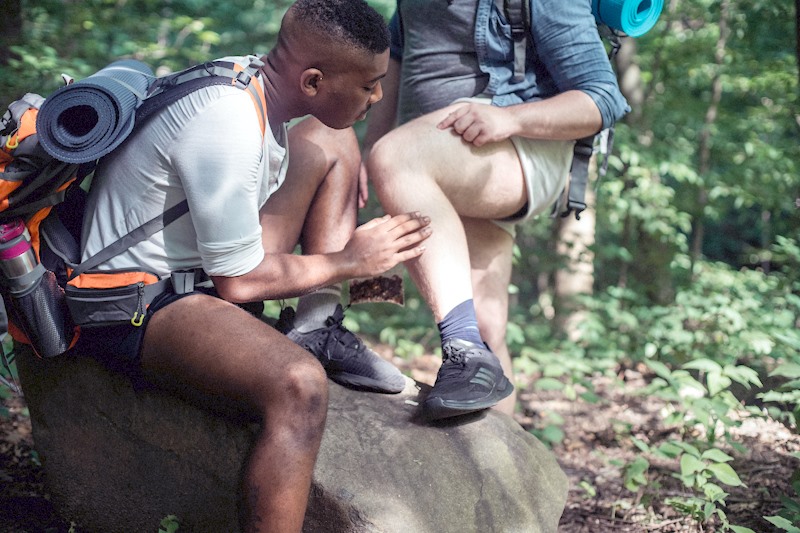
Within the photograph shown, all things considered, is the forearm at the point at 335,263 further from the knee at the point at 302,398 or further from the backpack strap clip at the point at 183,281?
the knee at the point at 302,398

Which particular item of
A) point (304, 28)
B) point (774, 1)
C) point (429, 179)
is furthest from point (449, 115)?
point (774, 1)

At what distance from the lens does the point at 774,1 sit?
5.22 m

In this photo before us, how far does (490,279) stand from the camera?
3.01 m

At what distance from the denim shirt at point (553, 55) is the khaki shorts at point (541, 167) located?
13cm

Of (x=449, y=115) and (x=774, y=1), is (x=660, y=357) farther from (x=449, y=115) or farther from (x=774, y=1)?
(x=449, y=115)

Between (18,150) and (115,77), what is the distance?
366 millimetres

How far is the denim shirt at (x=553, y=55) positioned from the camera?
8.48 feet

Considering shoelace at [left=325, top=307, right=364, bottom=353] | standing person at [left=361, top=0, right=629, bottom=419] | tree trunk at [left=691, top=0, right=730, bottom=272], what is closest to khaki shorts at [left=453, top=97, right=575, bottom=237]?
standing person at [left=361, top=0, right=629, bottom=419]

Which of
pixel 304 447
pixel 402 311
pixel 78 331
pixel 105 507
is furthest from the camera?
pixel 402 311

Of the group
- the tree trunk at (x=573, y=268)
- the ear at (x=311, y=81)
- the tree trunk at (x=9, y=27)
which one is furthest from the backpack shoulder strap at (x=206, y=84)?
the tree trunk at (x=573, y=268)

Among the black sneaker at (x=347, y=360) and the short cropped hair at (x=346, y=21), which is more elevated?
the short cropped hair at (x=346, y=21)

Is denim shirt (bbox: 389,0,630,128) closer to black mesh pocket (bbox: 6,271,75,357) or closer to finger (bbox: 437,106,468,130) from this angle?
finger (bbox: 437,106,468,130)

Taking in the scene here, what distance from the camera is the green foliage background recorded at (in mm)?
4473

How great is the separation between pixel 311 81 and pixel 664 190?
434 centimetres
